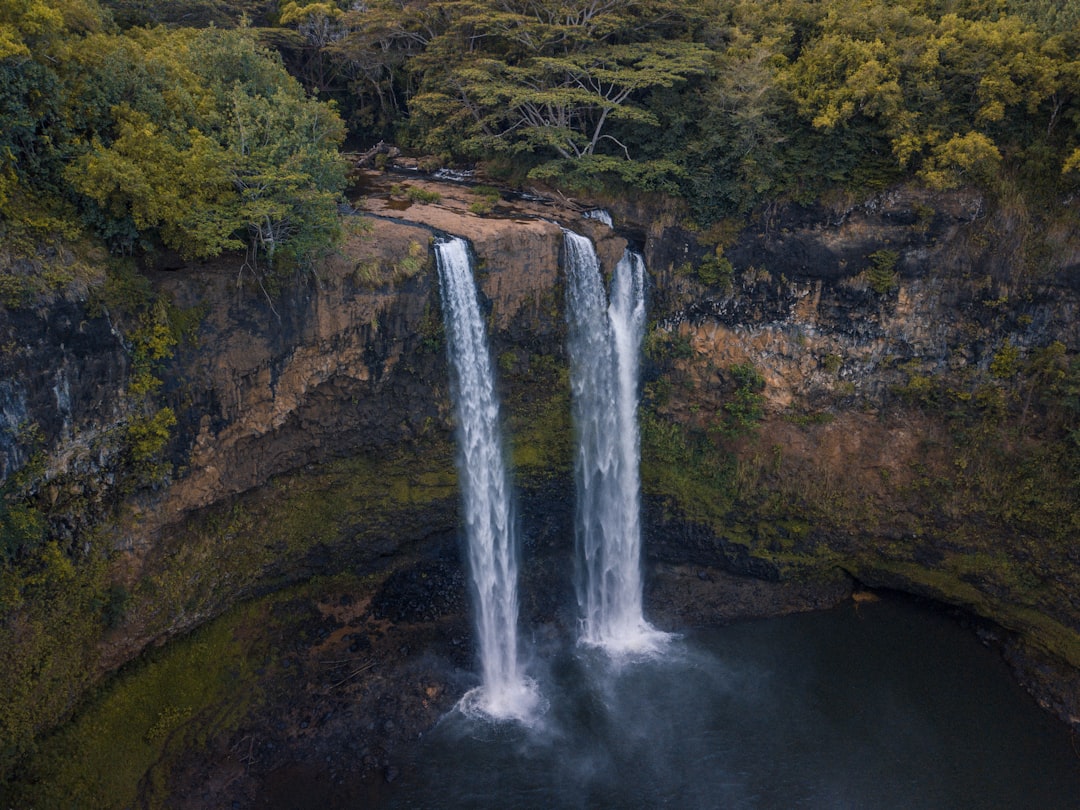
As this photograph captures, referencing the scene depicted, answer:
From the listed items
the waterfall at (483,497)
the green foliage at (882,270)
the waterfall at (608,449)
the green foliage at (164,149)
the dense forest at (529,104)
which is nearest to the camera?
the green foliage at (164,149)

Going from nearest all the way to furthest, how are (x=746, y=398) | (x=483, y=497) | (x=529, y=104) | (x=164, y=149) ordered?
(x=164, y=149) < (x=483, y=497) < (x=746, y=398) < (x=529, y=104)

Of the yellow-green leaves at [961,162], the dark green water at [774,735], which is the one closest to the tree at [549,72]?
the yellow-green leaves at [961,162]

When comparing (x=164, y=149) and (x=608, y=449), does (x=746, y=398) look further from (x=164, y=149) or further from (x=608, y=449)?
(x=164, y=149)

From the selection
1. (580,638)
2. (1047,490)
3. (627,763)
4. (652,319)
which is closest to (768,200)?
(652,319)

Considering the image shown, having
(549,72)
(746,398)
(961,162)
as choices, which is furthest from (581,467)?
(961,162)

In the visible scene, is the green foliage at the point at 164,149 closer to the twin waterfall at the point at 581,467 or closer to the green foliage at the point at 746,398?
the twin waterfall at the point at 581,467
